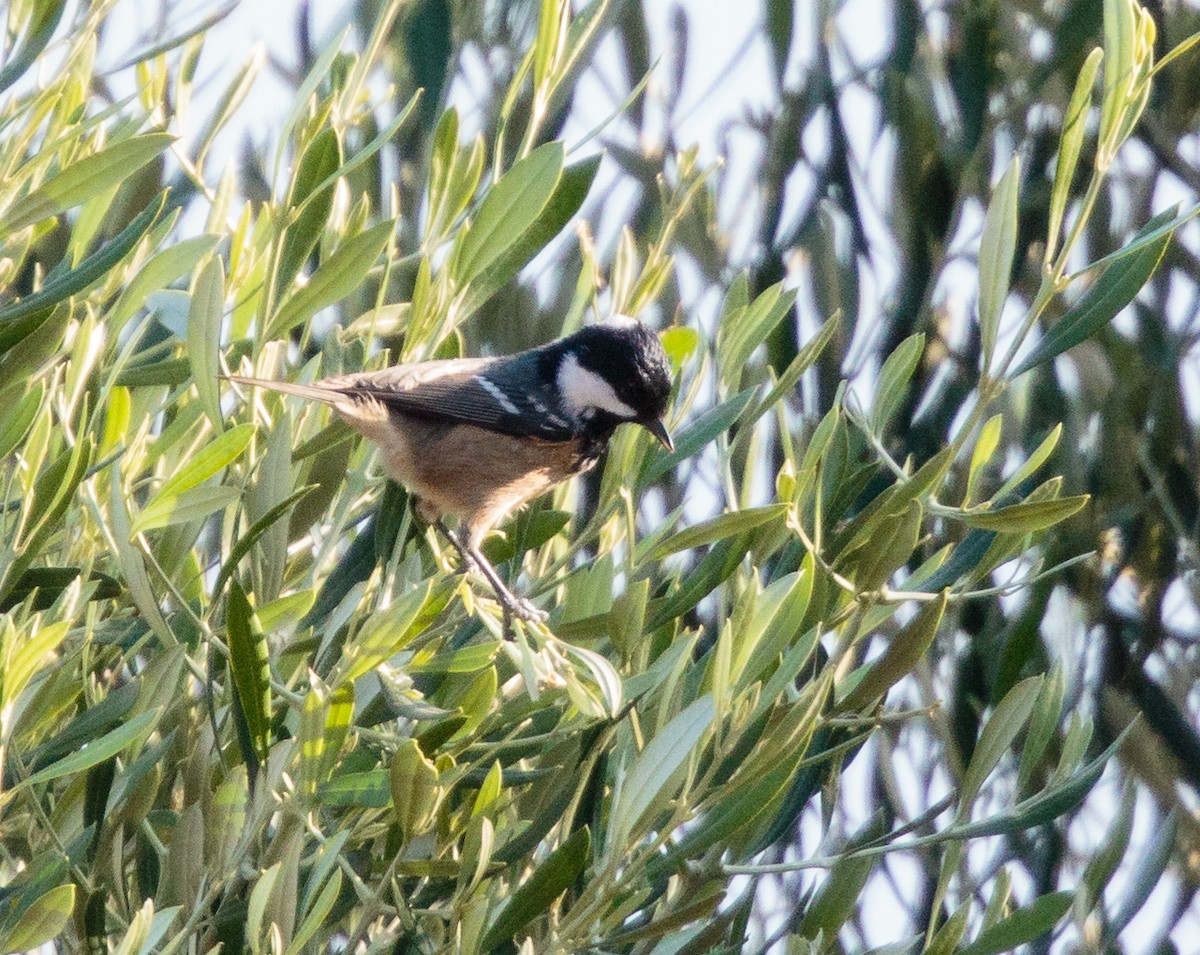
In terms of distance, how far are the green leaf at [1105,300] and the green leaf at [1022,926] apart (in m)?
0.65

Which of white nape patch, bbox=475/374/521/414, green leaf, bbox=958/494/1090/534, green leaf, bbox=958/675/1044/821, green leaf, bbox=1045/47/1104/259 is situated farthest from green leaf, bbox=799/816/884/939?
white nape patch, bbox=475/374/521/414

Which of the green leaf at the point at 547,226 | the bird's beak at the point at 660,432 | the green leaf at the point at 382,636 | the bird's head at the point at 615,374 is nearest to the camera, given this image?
the green leaf at the point at 382,636

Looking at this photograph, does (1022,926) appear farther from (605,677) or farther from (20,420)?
(20,420)

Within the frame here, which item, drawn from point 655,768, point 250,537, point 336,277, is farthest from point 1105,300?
point 250,537

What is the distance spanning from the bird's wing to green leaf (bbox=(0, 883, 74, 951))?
216 centimetres

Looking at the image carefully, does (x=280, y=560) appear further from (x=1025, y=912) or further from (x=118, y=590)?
(x=1025, y=912)

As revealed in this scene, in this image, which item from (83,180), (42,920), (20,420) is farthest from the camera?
(83,180)

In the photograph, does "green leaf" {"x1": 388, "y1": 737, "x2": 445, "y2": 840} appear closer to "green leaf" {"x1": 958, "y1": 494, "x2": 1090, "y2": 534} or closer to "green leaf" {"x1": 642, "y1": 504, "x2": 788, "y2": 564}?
"green leaf" {"x1": 642, "y1": 504, "x2": 788, "y2": 564}

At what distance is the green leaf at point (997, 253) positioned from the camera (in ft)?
6.86

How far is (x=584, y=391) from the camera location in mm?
3963

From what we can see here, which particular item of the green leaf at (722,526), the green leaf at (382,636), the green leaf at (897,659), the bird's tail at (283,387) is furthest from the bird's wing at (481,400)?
the green leaf at (382,636)

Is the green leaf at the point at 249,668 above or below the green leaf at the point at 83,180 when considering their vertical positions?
below

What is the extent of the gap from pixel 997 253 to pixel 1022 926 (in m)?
0.81

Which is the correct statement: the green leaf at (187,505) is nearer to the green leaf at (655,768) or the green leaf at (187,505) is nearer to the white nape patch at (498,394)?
the green leaf at (655,768)
